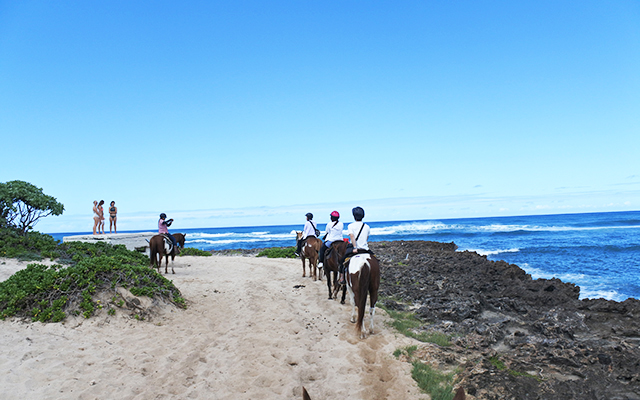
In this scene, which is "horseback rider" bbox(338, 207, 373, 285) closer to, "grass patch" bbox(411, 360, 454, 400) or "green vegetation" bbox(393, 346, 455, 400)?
"green vegetation" bbox(393, 346, 455, 400)

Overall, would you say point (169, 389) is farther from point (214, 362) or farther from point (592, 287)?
point (592, 287)

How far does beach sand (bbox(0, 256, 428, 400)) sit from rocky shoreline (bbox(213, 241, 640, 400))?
1.11 meters

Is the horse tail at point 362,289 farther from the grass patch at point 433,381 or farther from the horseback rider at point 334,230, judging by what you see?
the horseback rider at point 334,230

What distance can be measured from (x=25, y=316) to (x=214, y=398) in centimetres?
481

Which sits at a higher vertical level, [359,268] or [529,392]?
[359,268]

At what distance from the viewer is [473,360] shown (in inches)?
→ 241

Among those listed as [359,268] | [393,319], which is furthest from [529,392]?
[393,319]

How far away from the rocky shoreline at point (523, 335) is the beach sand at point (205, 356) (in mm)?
1108

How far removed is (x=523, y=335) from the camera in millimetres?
7434

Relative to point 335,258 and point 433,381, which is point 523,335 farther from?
point 335,258

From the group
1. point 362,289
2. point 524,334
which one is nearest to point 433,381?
point 362,289

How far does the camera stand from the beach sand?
5.05 metres

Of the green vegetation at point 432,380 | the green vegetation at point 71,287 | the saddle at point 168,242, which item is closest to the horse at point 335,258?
the green vegetation at point 432,380

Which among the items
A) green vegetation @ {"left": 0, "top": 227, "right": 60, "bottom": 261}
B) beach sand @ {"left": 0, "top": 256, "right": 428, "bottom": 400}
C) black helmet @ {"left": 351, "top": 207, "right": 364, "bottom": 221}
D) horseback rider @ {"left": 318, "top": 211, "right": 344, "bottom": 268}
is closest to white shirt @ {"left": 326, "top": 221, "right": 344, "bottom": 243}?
horseback rider @ {"left": 318, "top": 211, "right": 344, "bottom": 268}
